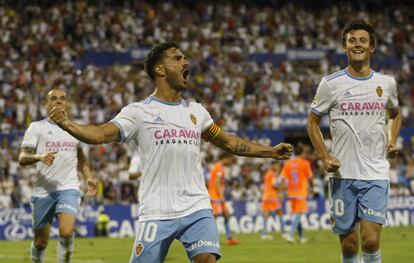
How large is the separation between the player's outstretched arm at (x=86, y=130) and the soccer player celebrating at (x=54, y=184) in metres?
5.39

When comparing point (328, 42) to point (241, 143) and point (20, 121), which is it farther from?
point (241, 143)

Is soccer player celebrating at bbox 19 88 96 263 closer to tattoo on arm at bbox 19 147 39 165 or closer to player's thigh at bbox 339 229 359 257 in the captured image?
tattoo on arm at bbox 19 147 39 165

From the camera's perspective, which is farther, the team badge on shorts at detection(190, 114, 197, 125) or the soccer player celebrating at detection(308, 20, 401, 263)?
the soccer player celebrating at detection(308, 20, 401, 263)

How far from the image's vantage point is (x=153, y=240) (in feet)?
25.4

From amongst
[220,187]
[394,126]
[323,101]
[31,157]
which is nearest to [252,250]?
[220,187]

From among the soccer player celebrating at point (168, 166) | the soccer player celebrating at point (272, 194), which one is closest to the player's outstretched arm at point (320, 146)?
the soccer player celebrating at point (168, 166)

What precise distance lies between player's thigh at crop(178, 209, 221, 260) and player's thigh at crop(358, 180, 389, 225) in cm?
238

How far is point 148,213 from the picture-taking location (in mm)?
7898

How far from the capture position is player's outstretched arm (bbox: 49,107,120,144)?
7047mm

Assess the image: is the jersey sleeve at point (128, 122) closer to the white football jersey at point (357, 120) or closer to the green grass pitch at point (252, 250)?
the white football jersey at point (357, 120)

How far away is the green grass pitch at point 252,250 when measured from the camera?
1756cm

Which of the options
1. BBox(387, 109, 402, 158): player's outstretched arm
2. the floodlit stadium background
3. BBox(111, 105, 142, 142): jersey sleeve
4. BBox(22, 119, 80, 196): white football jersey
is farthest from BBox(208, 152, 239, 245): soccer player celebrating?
BBox(111, 105, 142, 142): jersey sleeve

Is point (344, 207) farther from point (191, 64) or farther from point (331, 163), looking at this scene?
point (191, 64)

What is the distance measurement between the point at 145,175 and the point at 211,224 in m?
0.69
